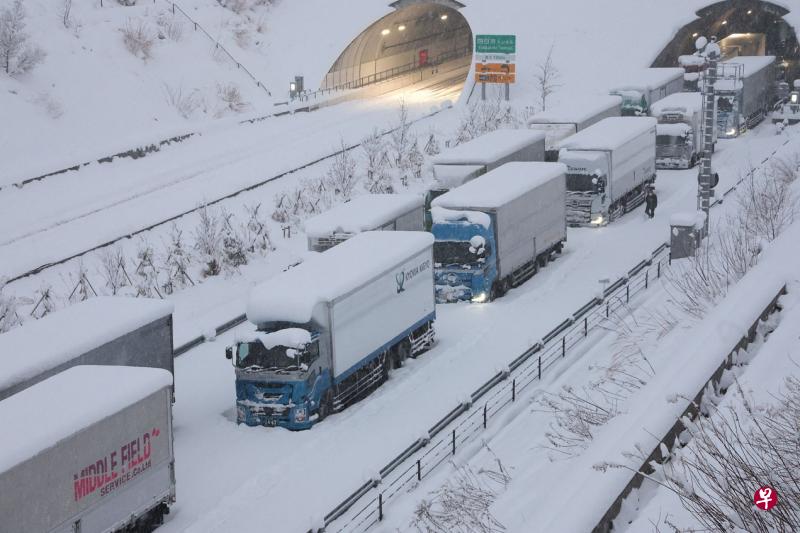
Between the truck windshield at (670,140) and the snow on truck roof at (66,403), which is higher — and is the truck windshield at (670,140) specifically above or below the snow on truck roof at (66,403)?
above

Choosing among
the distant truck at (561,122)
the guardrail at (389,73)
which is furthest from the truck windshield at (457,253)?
the guardrail at (389,73)

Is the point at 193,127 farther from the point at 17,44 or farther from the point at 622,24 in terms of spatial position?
the point at 622,24

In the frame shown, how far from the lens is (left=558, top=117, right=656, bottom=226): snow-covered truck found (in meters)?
38.5

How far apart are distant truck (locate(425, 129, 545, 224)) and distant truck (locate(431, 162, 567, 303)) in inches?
118

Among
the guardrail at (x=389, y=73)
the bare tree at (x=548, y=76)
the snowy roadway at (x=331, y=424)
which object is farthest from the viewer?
the guardrail at (x=389, y=73)

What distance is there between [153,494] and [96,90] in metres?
41.1

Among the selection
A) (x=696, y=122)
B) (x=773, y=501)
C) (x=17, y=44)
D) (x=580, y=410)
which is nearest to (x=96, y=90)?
(x=17, y=44)

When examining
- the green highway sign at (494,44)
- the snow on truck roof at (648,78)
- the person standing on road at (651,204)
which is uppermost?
the green highway sign at (494,44)

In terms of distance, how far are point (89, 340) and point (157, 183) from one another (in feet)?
86.2

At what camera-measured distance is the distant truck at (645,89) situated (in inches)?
2131

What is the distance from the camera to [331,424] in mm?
22953

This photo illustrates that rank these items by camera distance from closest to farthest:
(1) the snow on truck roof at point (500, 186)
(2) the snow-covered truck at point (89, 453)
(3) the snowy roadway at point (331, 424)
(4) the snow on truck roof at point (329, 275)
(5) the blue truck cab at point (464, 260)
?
(2) the snow-covered truck at point (89, 453) → (3) the snowy roadway at point (331, 424) → (4) the snow on truck roof at point (329, 275) → (5) the blue truck cab at point (464, 260) → (1) the snow on truck roof at point (500, 186)

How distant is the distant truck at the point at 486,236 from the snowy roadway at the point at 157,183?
14122 millimetres

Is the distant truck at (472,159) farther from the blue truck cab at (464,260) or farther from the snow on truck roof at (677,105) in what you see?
the snow on truck roof at (677,105)
